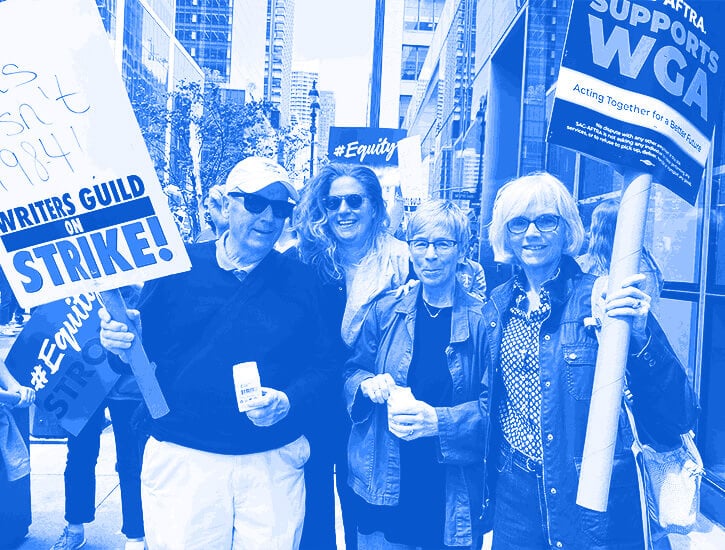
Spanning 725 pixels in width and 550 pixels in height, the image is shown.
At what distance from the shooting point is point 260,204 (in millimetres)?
3021

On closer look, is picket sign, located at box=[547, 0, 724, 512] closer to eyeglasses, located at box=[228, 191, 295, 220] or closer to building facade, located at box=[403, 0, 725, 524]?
eyeglasses, located at box=[228, 191, 295, 220]

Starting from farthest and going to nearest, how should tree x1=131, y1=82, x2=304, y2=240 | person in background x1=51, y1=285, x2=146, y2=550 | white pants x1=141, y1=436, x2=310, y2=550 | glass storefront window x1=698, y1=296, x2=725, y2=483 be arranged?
1. tree x1=131, y1=82, x2=304, y2=240
2. glass storefront window x1=698, y1=296, x2=725, y2=483
3. person in background x1=51, y1=285, x2=146, y2=550
4. white pants x1=141, y1=436, x2=310, y2=550

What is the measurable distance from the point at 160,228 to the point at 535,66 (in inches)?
364

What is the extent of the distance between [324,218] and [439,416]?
1.39 metres

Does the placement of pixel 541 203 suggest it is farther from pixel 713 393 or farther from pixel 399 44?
pixel 399 44

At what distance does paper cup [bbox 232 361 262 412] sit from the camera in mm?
2697

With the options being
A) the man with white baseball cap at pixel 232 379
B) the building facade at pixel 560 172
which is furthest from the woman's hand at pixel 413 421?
the building facade at pixel 560 172

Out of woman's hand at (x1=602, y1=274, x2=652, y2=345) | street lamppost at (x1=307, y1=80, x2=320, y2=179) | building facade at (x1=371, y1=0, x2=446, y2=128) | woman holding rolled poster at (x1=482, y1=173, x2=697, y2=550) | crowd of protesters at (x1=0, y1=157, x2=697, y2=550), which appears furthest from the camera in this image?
building facade at (x1=371, y1=0, x2=446, y2=128)

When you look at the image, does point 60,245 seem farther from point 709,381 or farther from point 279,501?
point 709,381

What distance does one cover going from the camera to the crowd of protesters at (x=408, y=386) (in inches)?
100.0

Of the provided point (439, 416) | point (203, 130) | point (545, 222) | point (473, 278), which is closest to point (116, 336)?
point (439, 416)

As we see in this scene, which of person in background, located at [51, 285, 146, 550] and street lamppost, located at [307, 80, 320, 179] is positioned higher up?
street lamppost, located at [307, 80, 320, 179]

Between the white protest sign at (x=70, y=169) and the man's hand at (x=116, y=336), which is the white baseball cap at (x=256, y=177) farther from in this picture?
the man's hand at (x=116, y=336)

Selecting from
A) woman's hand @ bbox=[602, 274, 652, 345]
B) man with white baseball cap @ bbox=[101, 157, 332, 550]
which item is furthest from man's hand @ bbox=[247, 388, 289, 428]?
woman's hand @ bbox=[602, 274, 652, 345]
